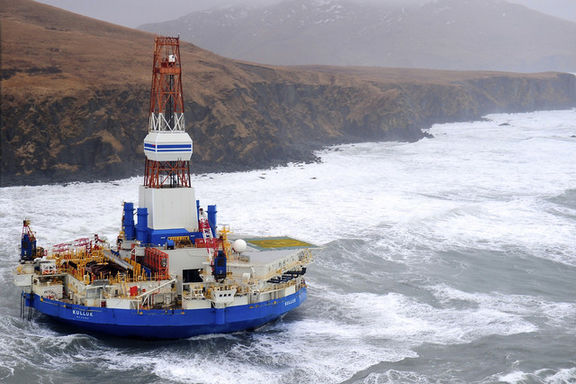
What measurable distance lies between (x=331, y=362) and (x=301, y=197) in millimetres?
38188

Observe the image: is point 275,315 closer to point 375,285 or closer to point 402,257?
point 375,285

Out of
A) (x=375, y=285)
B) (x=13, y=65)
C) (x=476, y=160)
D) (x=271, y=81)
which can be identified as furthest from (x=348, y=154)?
(x=375, y=285)

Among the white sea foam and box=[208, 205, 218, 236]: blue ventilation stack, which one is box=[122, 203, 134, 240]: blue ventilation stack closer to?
box=[208, 205, 218, 236]: blue ventilation stack

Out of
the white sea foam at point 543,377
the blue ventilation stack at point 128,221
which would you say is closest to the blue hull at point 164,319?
the blue ventilation stack at point 128,221

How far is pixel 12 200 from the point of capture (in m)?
64.0

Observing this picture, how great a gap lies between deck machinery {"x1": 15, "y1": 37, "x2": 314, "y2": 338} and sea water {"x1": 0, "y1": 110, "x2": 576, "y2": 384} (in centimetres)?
120

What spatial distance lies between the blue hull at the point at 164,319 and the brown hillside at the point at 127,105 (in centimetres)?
4607

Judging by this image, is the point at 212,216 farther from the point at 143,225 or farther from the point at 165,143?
the point at 165,143

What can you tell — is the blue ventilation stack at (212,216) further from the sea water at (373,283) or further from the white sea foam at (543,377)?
the white sea foam at (543,377)

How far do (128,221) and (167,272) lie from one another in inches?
188

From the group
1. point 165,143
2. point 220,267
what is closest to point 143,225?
point 165,143

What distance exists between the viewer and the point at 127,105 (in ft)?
285

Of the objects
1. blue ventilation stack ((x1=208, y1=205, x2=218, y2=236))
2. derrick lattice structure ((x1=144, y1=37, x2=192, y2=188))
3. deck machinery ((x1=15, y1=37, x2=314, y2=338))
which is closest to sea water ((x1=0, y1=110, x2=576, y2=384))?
deck machinery ((x1=15, y1=37, x2=314, y2=338))

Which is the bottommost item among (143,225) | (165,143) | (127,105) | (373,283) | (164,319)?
(373,283)
